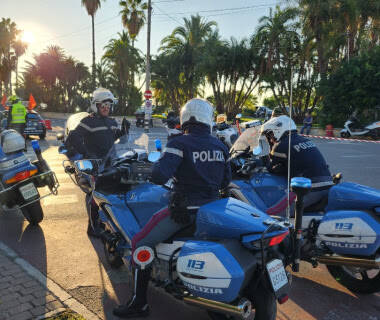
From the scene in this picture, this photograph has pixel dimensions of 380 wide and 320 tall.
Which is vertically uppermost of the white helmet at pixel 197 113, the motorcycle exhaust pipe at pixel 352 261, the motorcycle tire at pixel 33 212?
the white helmet at pixel 197 113

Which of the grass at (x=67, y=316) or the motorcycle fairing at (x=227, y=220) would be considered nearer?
the motorcycle fairing at (x=227, y=220)

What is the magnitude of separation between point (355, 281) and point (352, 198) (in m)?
0.90

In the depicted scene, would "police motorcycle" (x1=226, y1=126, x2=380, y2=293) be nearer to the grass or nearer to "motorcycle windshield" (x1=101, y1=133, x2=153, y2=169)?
"motorcycle windshield" (x1=101, y1=133, x2=153, y2=169)

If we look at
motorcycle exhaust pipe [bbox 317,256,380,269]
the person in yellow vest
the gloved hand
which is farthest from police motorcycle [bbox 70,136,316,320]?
the person in yellow vest

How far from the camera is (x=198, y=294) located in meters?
2.74

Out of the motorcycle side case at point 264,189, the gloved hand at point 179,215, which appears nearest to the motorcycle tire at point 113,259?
the gloved hand at point 179,215

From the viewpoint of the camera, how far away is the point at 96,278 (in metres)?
4.11

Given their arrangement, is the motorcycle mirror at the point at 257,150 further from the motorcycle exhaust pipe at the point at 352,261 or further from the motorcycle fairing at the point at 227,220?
the motorcycle fairing at the point at 227,220

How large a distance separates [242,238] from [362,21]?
28.0m

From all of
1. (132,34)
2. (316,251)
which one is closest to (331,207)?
(316,251)

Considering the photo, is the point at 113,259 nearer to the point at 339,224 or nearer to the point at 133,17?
the point at 339,224

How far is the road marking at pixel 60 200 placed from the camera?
7.03 m

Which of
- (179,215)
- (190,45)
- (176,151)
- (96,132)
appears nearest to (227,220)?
(179,215)

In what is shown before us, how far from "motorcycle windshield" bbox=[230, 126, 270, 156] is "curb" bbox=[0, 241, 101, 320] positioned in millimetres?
2704
